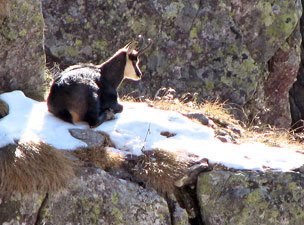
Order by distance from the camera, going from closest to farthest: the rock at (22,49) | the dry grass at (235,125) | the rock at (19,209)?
1. the rock at (19,209)
2. the rock at (22,49)
3. the dry grass at (235,125)

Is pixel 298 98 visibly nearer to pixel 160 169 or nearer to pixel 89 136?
pixel 160 169

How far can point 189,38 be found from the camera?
10500mm

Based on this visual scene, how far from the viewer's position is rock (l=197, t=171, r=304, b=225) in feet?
19.1

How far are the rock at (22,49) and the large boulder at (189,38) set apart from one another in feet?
8.85

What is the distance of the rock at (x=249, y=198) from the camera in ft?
19.1

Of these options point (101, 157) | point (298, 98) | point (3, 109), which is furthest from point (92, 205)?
point (298, 98)

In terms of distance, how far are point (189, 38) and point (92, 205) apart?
562 centimetres

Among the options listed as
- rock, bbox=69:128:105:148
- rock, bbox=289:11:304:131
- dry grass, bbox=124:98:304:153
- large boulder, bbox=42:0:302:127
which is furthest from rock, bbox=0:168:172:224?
rock, bbox=289:11:304:131

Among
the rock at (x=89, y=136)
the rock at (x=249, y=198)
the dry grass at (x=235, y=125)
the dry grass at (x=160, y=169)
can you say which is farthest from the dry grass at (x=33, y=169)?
the dry grass at (x=235, y=125)

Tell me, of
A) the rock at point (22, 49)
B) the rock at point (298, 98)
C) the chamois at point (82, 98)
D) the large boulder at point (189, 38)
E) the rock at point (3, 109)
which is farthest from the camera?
the rock at point (298, 98)

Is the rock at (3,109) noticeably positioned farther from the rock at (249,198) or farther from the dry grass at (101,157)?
the rock at (249,198)

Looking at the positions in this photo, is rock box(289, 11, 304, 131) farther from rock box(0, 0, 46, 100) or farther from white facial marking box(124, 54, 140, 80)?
rock box(0, 0, 46, 100)

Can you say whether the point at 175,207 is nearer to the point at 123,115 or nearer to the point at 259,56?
the point at 123,115

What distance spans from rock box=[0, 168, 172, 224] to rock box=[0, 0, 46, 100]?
191 centimetres
